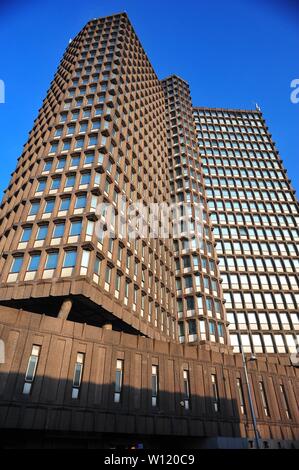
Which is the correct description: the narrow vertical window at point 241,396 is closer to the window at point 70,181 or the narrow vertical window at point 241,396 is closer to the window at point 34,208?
the window at point 70,181

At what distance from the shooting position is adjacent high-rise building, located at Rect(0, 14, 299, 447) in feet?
74.6

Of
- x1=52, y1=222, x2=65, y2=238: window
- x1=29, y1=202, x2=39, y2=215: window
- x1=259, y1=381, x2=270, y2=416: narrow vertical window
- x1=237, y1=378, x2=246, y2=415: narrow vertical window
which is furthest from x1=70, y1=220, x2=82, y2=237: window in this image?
x1=259, y1=381, x2=270, y2=416: narrow vertical window

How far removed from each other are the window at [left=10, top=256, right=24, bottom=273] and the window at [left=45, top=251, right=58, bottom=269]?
2.65 m

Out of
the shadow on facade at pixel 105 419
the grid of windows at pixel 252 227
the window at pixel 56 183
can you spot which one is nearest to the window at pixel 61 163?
the window at pixel 56 183

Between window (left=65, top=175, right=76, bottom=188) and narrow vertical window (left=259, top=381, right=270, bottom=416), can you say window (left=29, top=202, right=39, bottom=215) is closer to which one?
window (left=65, top=175, right=76, bottom=188)

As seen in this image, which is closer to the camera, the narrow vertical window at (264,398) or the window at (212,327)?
the narrow vertical window at (264,398)

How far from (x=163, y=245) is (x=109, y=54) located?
31.5 metres

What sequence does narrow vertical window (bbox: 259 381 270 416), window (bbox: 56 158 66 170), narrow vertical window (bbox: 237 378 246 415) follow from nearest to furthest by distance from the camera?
1. narrow vertical window (bbox: 237 378 246 415)
2. narrow vertical window (bbox: 259 381 270 416)
3. window (bbox: 56 158 66 170)

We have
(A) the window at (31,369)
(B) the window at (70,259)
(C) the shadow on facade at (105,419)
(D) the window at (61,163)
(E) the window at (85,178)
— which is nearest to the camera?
(C) the shadow on facade at (105,419)

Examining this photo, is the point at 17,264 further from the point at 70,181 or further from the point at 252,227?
the point at 252,227

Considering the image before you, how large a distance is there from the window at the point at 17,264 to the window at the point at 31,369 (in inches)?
351

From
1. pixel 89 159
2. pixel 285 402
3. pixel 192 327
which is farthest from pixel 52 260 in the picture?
pixel 285 402

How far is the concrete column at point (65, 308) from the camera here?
25714 mm

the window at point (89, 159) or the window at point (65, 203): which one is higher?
the window at point (89, 159)
